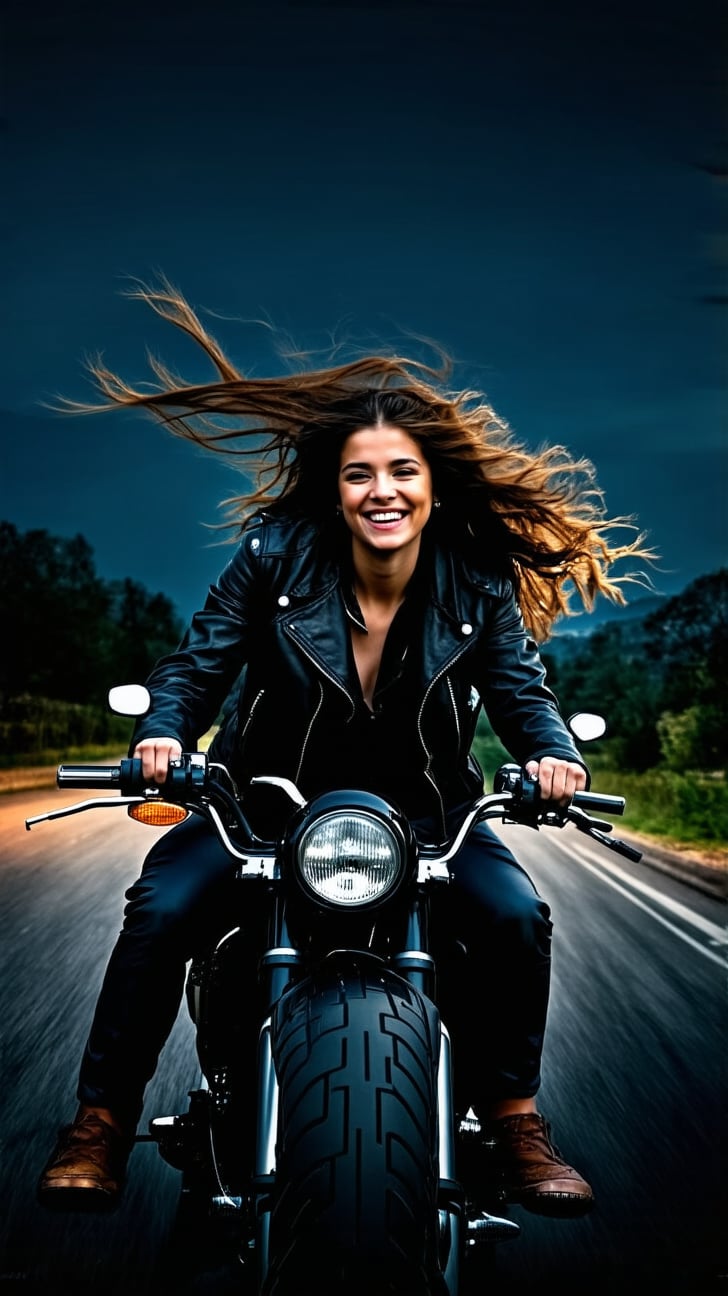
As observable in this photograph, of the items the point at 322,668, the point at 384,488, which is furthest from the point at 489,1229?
the point at 384,488

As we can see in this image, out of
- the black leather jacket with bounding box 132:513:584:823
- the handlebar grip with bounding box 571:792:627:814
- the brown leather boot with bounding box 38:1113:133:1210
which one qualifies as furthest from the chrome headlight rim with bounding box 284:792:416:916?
the brown leather boot with bounding box 38:1113:133:1210

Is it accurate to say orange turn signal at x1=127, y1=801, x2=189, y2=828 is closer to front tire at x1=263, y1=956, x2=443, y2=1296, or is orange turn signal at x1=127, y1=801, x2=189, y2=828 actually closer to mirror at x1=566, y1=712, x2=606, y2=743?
front tire at x1=263, y1=956, x2=443, y2=1296

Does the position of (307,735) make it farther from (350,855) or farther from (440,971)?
(350,855)

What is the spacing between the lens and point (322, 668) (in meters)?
2.81

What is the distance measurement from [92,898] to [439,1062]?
5568mm

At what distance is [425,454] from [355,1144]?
1913mm

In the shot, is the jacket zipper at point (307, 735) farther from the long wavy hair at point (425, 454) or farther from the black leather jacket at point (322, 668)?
the long wavy hair at point (425, 454)

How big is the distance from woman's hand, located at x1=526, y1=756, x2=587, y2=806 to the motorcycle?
2 centimetres

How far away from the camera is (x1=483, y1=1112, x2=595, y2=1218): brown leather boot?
2488 mm

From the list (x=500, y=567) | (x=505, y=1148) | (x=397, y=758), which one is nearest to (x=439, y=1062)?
(x=505, y=1148)

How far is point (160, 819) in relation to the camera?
2.28 meters

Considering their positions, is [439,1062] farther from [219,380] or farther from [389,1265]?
[219,380]

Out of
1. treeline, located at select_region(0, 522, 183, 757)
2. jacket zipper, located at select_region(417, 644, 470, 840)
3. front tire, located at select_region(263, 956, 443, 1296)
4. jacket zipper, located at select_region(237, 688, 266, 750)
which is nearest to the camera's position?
front tire, located at select_region(263, 956, 443, 1296)

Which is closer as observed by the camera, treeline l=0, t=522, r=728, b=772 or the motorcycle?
the motorcycle
